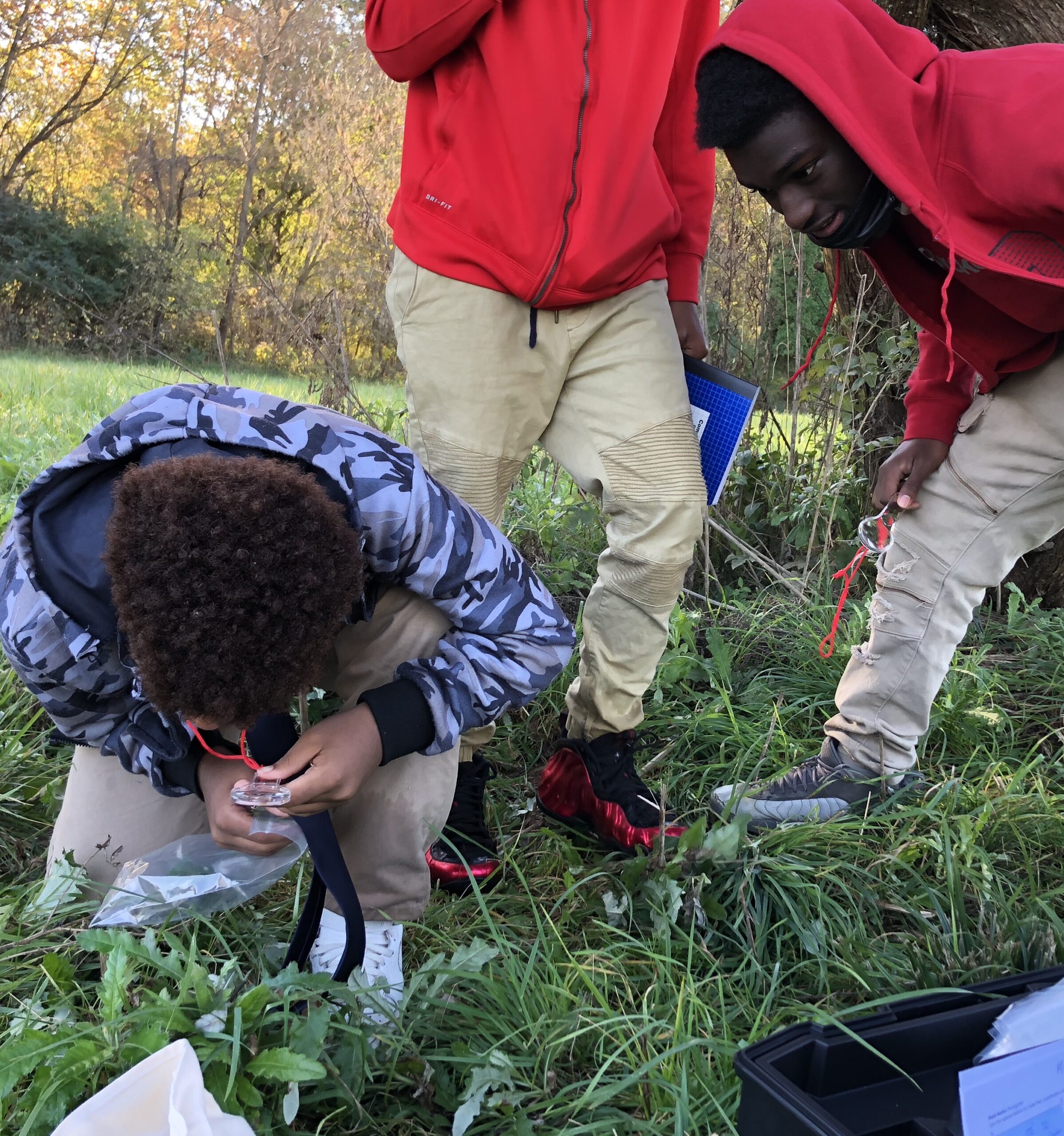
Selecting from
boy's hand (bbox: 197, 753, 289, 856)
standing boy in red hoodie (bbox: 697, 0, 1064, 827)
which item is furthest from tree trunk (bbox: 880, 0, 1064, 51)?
boy's hand (bbox: 197, 753, 289, 856)

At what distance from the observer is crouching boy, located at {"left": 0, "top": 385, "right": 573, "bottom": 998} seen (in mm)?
1112

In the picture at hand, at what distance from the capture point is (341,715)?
4.73 feet

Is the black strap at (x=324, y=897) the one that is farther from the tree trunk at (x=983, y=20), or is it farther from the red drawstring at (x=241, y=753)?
the tree trunk at (x=983, y=20)

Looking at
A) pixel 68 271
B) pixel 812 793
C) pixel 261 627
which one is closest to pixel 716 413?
pixel 812 793

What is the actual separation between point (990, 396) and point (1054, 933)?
1.05m

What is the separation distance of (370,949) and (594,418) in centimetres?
111

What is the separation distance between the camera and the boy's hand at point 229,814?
1422 millimetres

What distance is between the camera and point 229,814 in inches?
55.9

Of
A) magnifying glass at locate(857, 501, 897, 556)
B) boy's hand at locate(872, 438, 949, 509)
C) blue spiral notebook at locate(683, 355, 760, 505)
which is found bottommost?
magnifying glass at locate(857, 501, 897, 556)

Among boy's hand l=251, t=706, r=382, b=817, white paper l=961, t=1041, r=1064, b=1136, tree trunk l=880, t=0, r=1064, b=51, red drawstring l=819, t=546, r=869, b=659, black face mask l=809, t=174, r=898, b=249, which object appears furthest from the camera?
tree trunk l=880, t=0, r=1064, b=51

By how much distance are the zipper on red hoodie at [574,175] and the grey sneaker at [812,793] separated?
112 cm

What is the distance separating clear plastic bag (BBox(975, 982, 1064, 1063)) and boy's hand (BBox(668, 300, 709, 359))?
1.48 metres

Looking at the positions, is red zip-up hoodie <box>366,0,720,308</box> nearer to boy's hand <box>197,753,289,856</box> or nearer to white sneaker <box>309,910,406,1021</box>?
boy's hand <box>197,753,289,856</box>

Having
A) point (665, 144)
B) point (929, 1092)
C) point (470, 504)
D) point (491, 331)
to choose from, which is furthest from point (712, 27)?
point (929, 1092)
